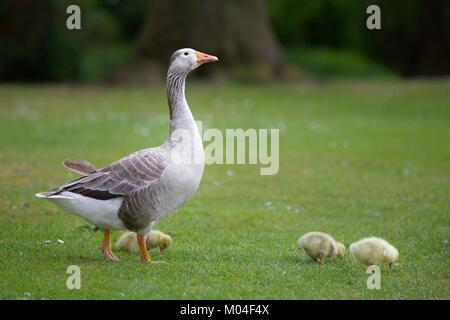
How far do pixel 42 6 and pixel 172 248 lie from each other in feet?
66.7

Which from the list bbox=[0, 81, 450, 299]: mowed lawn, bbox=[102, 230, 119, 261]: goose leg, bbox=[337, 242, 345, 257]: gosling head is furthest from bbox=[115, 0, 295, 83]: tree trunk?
bbox=[102, 230, 119, 261]: goose leg

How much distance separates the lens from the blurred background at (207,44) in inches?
954

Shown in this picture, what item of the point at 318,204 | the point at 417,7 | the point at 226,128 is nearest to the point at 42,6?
the point at 226,128

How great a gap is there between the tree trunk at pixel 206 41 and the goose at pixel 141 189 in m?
17.7

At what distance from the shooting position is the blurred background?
24.2m

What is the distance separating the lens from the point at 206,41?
2411 centimetres

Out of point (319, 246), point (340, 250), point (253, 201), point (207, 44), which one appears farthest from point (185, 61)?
point (207, 44)

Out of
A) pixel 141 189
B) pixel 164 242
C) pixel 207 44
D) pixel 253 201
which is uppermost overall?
pixel 207 44

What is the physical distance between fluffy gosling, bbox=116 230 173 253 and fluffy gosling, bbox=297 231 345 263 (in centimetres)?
133

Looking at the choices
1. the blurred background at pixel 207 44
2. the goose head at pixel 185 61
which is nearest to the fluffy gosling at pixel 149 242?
the goose head at pixel 185 61

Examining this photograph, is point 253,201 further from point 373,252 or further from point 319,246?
point 373,252

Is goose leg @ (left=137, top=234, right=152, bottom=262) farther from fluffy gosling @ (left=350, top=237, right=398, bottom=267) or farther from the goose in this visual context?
fluffy gosling @ (left=350, top=237, right=398, bottom=267)

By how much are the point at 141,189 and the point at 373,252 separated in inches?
82.5
